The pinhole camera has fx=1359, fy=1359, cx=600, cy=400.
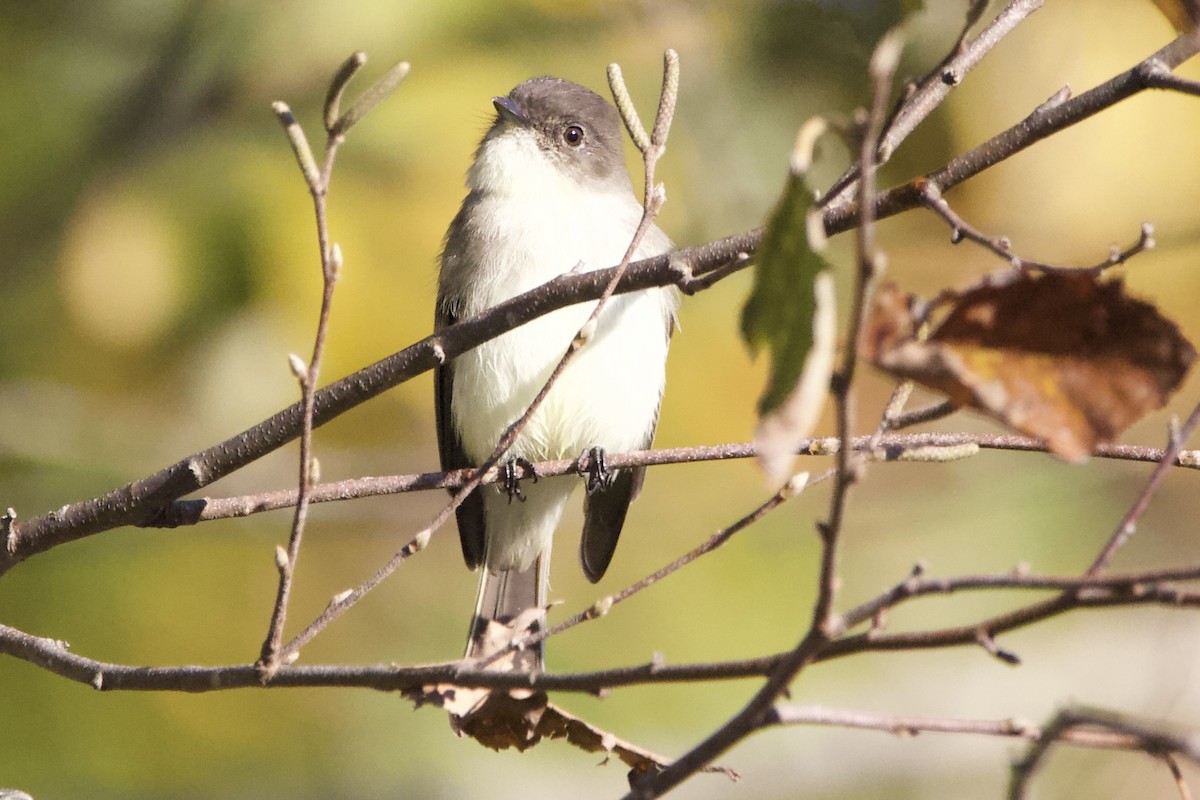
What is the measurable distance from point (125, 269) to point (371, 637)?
79.0 inches

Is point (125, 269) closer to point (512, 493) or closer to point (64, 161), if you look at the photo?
point (64, 161)

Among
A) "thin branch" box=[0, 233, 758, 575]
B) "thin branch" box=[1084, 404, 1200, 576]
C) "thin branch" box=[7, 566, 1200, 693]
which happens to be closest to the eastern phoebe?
"thin branch" box=[0, 233, 758, 575]

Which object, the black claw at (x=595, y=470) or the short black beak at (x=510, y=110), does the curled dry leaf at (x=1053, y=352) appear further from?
the short black beak at (x=510, y=110)

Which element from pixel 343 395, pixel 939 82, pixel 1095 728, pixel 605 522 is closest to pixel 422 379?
pixel 605 522

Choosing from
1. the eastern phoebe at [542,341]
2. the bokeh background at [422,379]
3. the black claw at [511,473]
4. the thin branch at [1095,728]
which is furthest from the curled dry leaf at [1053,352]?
the bokeh background at [422,379]

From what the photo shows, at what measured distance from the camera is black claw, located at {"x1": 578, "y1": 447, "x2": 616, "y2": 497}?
11.3ft

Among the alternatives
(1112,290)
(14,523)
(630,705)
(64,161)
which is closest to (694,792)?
(630,705)

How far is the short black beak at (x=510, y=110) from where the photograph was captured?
4.30 meters

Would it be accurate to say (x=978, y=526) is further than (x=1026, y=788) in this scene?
Yes

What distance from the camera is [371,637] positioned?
250 inches

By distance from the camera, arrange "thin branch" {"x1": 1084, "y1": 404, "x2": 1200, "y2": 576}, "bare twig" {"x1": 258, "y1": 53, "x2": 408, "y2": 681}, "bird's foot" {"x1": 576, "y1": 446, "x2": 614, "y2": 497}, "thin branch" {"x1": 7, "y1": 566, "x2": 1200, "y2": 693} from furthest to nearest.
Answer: "bird's foot" {"x1": 576, "y1": 446, "x2": 614, "y2": 497}
"bare twig" {"x1": 258, "y1": 53, "x2": 408, "y2": 681}
"thin branch" {"x1": 1084, "y1": 404, "x2": 1200, "y2": 576}
"thin branch" {"x1": 7, "y1": 566, "x2": 1200, "y2": 693}

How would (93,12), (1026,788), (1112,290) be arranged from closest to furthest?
(1026,788) → (1112,290) → (93,12)

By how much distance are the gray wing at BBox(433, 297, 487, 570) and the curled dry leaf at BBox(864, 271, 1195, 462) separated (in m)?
2.66

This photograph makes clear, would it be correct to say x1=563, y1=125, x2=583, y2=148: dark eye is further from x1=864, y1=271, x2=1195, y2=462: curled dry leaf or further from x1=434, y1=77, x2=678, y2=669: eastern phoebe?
x1=864, y1=271, x2=1195, y2=462: curled dry leaf
